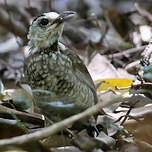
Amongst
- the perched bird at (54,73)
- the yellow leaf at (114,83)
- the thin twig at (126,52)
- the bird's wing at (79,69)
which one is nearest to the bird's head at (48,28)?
the perched bird at (54,73)

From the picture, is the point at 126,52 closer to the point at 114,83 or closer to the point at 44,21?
the point at 114,83

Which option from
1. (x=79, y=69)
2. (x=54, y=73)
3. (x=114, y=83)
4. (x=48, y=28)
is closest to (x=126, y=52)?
(x=114, y=83)

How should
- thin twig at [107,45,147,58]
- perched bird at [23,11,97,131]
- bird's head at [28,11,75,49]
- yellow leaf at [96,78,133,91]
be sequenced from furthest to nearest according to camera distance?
thin twig at [107,45,147,58] → yellow leaf at [96,78,133,91] → bird's head at [28,11,75,49] → perched bird at [23,11,97,131]

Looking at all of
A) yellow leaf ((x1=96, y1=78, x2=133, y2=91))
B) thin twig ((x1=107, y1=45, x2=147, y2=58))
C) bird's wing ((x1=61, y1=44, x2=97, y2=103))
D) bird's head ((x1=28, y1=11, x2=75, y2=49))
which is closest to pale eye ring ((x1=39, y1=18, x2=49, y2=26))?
bird's head ((x1=28, y1=11, x2=75, y2=49))

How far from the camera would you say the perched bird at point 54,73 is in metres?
3.91

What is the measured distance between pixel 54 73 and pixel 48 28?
385 millimetres

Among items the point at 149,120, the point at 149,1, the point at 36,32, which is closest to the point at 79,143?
the point at 149,120

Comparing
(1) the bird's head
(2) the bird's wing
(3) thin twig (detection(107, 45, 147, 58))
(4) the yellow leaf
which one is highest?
(1) the bird's head

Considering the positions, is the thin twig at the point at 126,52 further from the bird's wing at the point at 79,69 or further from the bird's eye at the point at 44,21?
the bird's eye at the point at 44,21

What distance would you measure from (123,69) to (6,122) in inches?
103

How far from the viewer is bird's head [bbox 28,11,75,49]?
403 centimetres

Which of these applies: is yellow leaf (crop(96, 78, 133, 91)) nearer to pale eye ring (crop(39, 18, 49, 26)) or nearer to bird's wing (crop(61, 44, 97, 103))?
bird's wing (crop(61, 44, 97, 103))

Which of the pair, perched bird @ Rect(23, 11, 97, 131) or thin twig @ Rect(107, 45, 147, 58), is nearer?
perched bird @ Rect(23, 11, 97, 131)

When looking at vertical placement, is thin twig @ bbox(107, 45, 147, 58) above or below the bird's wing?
below
